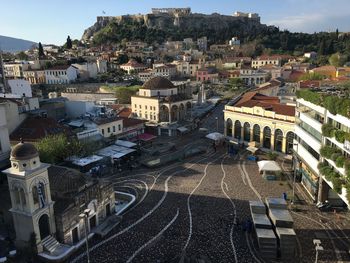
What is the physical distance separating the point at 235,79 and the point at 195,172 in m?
65.5

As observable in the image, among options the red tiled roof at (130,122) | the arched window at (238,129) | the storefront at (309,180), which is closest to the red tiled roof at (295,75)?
the arched window at (238,129)

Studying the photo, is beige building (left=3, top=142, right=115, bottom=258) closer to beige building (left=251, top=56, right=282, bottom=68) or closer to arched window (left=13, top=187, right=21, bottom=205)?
arched window (left=13, top=187, right=21, bottom=205)

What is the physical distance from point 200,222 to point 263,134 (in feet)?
70.2

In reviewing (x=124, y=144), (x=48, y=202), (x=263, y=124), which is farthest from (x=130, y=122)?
(x=48, y=202)

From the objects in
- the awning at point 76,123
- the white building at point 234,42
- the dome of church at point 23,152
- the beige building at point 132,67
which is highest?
the white building at point 234,42

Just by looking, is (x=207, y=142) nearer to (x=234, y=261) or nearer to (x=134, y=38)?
(x=234, y=261)

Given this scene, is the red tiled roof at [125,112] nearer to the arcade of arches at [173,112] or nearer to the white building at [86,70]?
the arcade of arches at [173,112]

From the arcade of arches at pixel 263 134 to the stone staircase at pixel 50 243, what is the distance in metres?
28.3

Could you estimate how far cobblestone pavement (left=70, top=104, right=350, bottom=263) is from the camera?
20.2 metres

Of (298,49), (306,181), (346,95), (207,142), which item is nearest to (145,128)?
(207,142)

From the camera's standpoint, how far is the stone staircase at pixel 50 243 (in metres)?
20.5

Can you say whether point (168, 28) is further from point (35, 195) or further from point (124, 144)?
point (35, 195)

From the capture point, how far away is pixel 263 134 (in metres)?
→ 42.0

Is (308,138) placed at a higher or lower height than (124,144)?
higher
